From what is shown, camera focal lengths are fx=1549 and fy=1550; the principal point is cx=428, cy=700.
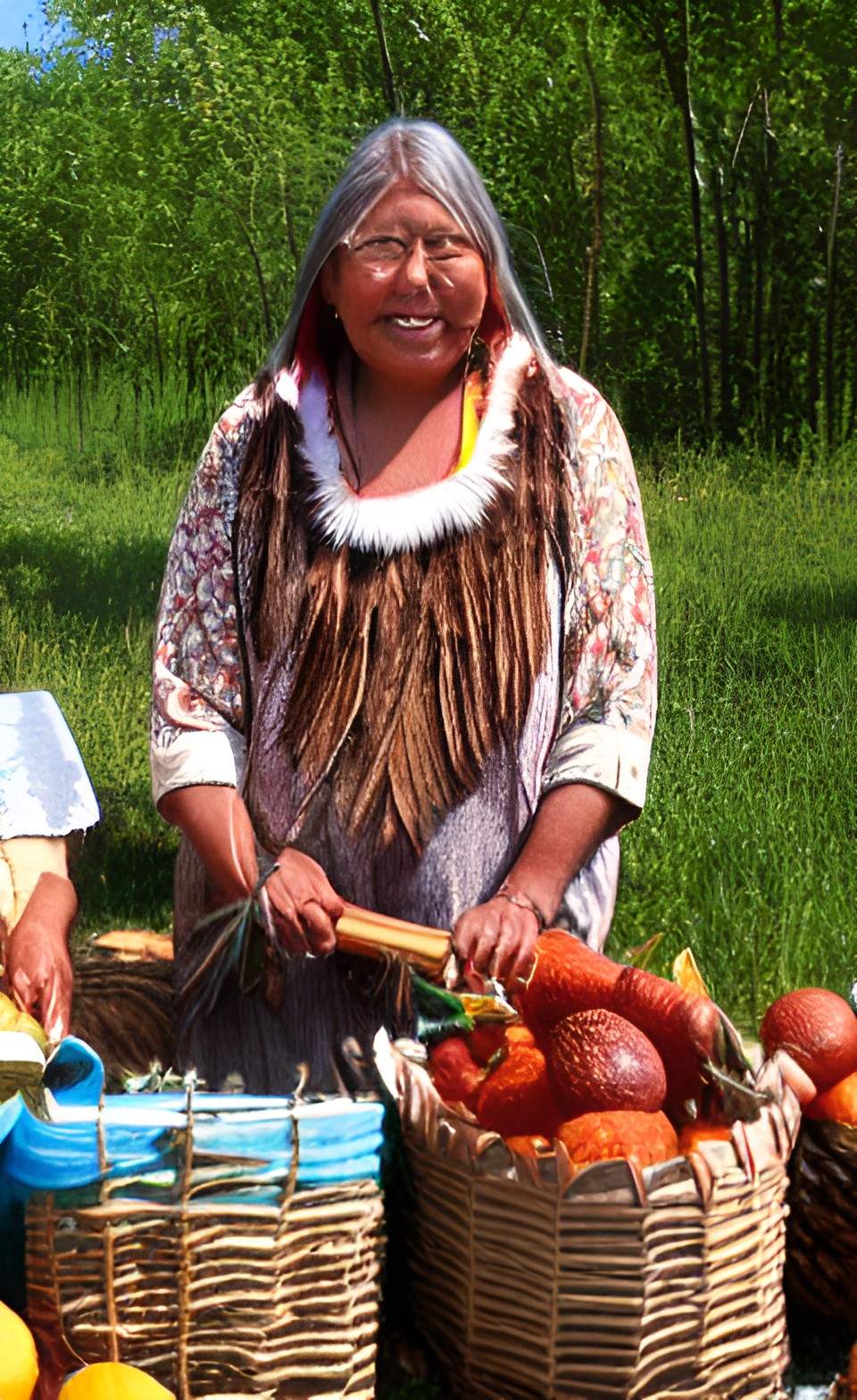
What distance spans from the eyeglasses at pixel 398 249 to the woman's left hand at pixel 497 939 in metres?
1.01

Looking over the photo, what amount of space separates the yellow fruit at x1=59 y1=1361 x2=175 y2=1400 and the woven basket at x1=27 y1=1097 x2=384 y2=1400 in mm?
97

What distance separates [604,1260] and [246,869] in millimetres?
932

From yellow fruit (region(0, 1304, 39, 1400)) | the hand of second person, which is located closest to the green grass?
the hand of second person

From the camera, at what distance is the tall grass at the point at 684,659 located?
3.46m

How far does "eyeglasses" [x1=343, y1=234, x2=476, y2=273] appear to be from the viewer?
95.9 inches

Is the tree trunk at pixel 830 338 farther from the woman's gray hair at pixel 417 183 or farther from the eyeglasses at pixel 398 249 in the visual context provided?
the eyeglasses at pixel 398 249

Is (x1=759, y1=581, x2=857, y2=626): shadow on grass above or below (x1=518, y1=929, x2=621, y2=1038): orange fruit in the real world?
above

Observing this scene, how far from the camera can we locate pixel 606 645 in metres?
2.51

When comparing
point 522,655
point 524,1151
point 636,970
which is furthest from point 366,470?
point 524,1151

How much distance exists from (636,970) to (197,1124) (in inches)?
22.8

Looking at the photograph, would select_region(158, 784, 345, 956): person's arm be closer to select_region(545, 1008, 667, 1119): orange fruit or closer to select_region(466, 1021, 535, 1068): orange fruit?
select_region(466, 1021, 535, 1068): orange fruit

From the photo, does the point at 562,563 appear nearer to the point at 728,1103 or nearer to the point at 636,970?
the point at 636,970

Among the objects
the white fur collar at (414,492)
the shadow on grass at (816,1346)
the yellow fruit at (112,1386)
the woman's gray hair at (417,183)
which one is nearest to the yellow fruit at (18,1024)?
the yellow fruit at (112,1386)

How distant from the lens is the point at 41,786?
2.72m
